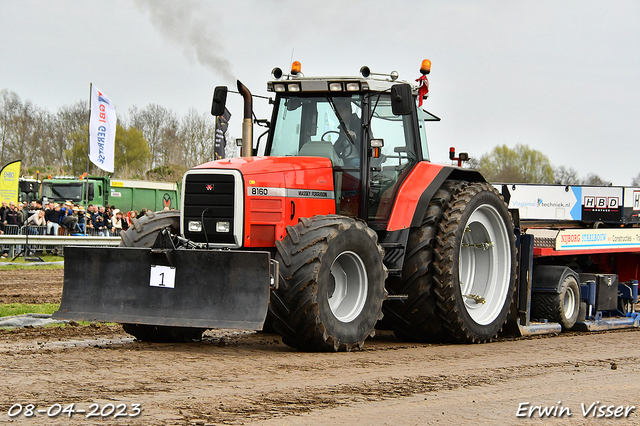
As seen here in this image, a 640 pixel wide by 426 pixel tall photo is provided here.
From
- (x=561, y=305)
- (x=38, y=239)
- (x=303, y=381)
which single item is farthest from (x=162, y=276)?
(x=38, y=239)

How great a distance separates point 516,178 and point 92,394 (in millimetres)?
75139

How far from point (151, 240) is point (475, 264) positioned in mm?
4059

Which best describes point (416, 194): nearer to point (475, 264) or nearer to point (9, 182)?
point (475, 264)

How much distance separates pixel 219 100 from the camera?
823cm

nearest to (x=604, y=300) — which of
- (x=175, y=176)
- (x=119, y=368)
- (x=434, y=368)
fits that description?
(x=434, y=368)

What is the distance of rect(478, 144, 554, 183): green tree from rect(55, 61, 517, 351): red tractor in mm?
70152

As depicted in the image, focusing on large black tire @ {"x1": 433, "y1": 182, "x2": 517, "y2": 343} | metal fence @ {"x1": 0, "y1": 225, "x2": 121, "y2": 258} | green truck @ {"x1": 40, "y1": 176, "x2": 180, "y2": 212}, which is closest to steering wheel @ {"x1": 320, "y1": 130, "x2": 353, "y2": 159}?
large black tire @ {"x1": 433, "y1": 182, "x2": 517, "y2": 343}

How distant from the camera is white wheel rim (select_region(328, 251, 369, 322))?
24.1 ft

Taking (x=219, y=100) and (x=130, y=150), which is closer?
(x=219, y=100)

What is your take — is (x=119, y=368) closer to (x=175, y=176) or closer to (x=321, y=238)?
(x=321, y=238)

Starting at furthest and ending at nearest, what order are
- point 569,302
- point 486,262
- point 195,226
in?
point 569,302, point 486,262, point 195,226

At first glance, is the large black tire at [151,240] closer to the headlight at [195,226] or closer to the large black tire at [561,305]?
the headlight at [195,226]

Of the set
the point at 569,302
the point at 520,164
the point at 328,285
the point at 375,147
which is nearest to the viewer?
the point at 328,285

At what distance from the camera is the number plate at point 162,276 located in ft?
22.9
